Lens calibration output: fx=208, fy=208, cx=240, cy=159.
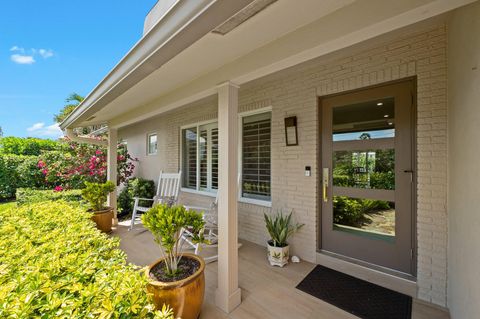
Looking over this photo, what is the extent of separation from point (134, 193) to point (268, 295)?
16.0 ft

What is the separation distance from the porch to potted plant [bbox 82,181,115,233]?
1.24 m

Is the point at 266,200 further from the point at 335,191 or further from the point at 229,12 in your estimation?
the point at 229,12

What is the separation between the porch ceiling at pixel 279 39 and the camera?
47.4 inches

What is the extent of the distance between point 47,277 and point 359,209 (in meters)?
2.99

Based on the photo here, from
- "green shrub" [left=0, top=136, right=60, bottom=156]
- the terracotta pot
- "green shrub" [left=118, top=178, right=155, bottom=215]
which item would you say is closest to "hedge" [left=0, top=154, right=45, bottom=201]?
"green shrub" [left=0, top=136, right=60, bottom=156]

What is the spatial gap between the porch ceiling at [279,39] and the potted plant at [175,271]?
1.29 metres

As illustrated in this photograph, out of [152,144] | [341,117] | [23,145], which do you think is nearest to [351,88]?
[341,117]

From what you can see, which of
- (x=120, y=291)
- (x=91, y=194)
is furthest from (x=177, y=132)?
(x=120, y=291)

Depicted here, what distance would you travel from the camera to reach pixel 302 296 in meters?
2.22

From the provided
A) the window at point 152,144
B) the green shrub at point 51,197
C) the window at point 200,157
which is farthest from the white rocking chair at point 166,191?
the window at point 152,144

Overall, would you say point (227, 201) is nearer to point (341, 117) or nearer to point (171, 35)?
point (171, 35)

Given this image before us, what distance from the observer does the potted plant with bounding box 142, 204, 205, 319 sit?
5.52 feet

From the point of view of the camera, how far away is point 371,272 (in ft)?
7.97

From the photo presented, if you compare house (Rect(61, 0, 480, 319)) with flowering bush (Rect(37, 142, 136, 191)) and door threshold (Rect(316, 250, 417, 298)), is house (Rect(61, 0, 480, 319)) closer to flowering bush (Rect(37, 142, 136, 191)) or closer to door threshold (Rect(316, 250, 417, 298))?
door threshold (Rect(316, 250, 417, 298))
